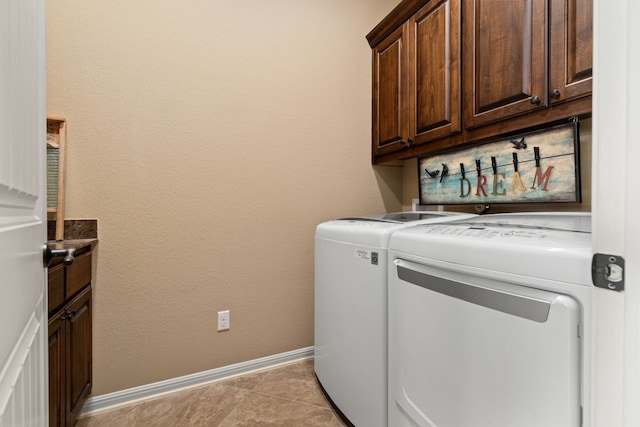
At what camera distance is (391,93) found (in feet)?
6.64

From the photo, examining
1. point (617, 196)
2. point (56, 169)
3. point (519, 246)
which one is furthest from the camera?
point (56, 169)

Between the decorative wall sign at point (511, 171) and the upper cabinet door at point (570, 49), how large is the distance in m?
0.19

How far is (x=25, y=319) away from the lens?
1.83ft

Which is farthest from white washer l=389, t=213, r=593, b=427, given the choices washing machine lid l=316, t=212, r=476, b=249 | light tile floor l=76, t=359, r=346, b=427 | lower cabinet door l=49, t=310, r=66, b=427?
lower cabinet door l=49, t=310, r=66, b=427

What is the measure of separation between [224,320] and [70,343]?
2.46 ft

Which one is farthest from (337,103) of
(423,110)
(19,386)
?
(19,386)

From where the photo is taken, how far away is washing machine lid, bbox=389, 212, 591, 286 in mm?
603

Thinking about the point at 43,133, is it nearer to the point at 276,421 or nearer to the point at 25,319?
the point at 25,319

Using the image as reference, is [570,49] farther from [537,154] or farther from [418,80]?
[418,80]

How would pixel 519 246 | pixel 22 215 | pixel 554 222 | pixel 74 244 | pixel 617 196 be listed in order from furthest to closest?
pixel 74 244, pixel 554 222, pixel 519 246, pixel 22 215, pixel 617 196

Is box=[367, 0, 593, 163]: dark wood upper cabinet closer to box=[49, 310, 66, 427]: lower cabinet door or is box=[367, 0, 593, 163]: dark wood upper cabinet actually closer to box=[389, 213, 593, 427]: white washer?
box=[389, 213, 593, 427]: white washer

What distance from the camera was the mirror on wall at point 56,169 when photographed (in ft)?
Result: 4.66

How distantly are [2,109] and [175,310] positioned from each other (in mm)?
1468

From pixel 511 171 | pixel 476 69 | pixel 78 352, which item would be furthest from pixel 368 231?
pixel 78 352
